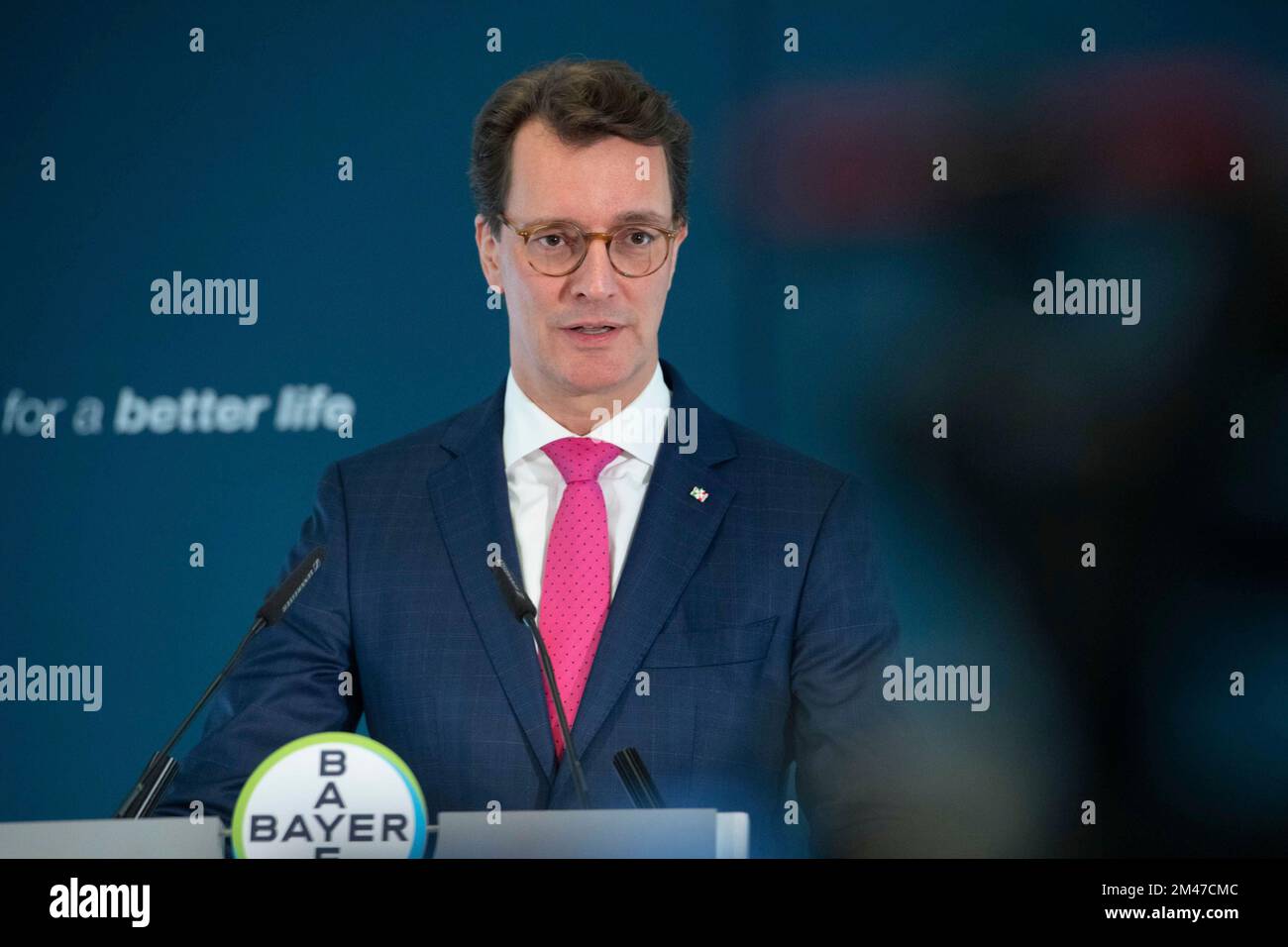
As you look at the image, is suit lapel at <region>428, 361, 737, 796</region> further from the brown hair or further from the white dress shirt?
the brown hair

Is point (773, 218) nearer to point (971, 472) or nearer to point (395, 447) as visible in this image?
point (971, 472)

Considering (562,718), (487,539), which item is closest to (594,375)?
(487,539)

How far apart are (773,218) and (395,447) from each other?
0.74 m

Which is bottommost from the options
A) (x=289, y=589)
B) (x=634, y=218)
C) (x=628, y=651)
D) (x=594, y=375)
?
(x=628, y=651)

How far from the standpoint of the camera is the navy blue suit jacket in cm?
252

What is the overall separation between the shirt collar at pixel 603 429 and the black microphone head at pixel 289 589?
0.35 m

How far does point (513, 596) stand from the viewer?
242 centimetres

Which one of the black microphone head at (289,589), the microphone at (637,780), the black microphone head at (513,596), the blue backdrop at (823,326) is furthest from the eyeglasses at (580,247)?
the microphone at (637,780)

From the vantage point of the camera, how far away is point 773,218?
271cm

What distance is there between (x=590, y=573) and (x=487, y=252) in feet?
1.85

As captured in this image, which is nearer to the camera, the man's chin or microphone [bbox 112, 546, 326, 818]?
microphone [bbox 112, 546, 326, 818]

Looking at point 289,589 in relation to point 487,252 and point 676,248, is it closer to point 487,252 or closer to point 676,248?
point 487,252

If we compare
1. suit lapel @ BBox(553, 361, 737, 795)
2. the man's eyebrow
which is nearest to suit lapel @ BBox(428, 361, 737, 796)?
suit lapel @ BBox(553, 361, 737, 795)
